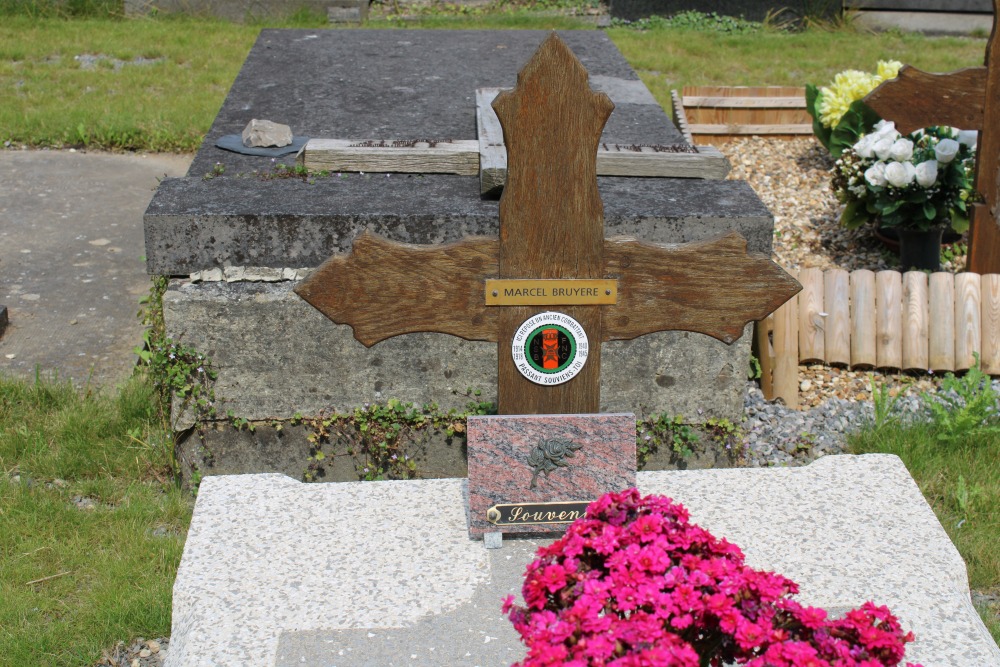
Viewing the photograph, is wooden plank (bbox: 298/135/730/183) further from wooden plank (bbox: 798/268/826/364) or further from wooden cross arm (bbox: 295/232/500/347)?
wooden cross arm (bbox: 295/232/500/347)

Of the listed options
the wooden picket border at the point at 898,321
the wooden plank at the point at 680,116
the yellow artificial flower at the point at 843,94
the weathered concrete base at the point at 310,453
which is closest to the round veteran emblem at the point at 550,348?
the weathered concrete base at the point at 310,453

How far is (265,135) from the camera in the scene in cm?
441

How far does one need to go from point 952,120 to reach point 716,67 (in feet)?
14.1

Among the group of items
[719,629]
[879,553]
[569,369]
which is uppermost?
[569,369]

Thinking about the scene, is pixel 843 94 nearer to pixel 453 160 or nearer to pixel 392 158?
pixel 453 160

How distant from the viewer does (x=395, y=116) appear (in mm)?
4918

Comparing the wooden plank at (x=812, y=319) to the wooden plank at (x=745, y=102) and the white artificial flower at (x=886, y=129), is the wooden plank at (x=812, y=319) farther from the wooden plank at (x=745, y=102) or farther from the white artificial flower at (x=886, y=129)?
the wooden plank at (x=745, y=102)

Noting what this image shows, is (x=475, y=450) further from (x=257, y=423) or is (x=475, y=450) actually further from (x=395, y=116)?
(x=395, y=116)

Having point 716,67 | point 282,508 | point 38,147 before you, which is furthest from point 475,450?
point 716,67

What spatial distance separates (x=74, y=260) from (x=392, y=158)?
2731mm

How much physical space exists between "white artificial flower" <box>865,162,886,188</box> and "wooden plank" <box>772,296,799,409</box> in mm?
1359

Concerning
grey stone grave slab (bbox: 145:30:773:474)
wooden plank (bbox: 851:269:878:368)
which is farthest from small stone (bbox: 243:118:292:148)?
wooden plank (bbox: 851:269:878:368)

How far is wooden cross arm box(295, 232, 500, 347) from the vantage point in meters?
2.79

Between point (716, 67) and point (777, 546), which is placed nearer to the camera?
point (777, 546)
